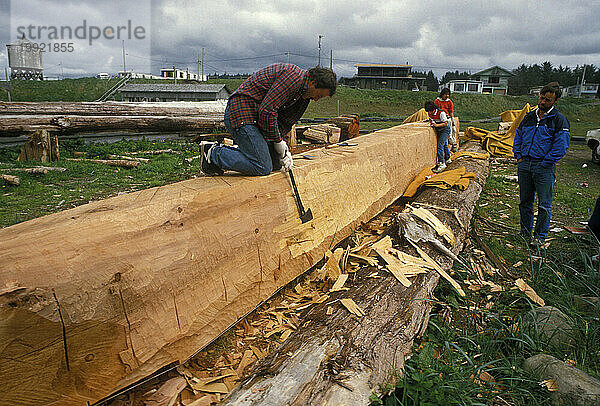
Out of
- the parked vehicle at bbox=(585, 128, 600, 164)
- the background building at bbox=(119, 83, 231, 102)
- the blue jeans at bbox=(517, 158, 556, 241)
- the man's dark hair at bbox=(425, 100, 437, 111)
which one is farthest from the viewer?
the background building at bbox=(119, 83, 231, 102)

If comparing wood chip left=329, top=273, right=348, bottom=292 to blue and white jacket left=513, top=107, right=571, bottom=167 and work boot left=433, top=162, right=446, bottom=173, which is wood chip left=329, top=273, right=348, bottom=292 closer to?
blue and white jacket left=513, top=107, right=571, bottom=167

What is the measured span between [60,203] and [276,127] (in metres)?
3.92

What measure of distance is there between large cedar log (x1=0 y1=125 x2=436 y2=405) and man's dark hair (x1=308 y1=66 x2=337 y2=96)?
77 centimetres

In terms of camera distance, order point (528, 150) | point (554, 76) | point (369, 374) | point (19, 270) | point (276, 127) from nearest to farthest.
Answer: point (19, 270) < point (369, 374) < point (276, 127) < point (528, 150) < point (554, 76)

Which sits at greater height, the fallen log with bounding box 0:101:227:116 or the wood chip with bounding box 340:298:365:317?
the fallen log with bounding box 0:101:227:116

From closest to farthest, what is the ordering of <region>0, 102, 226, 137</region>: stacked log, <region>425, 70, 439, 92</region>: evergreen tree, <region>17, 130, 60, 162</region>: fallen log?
<region>17, 130, 60, 162</region>: fallen log < <region>0, 102, 226, 137</region>: stacked log < <region>425, 70, 439, 92</region>: evergreen tree

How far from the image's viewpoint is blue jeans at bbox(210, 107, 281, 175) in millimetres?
2957

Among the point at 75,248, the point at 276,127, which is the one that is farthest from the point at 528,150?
the point at 75,248

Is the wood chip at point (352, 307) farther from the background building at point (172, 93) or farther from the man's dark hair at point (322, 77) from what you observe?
the background building at point (172, 93)

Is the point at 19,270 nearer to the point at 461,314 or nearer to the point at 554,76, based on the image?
the point at 461,314

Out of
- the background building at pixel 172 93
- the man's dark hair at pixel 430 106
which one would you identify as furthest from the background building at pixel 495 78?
the man's dark hair at pixel 430 106

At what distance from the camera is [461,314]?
311 centimetres

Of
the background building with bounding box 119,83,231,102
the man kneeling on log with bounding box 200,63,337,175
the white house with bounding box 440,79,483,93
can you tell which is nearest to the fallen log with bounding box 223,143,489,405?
the man kneeling on log with bounding box 200,63,337,175

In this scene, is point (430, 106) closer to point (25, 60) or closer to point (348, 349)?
point (348, 349)
